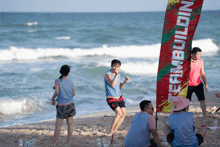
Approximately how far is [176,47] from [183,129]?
1.32m

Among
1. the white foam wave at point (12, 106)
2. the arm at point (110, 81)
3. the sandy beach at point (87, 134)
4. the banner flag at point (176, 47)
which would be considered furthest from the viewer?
the white foam wave at point (12, 106)

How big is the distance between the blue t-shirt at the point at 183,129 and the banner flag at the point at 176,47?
0.77 metres

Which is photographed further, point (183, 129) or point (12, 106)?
point (12, 106)

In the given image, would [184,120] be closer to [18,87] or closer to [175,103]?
[175,103]

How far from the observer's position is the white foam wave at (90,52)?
2020cm

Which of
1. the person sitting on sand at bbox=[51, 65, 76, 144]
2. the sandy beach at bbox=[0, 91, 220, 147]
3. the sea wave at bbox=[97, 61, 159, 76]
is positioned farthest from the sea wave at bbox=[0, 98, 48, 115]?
the sea wave at bbox=[97, 61, 159, 76]

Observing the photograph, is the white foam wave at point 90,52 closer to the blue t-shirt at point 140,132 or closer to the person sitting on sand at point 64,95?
the person sitting on sand at point 64,95

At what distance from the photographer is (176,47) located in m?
3.97

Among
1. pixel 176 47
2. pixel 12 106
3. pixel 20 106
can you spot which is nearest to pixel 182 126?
pixel 176 47

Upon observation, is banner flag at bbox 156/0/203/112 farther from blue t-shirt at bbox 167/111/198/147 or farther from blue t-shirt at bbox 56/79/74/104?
blue t-shirt at bbox 56/79/74/104

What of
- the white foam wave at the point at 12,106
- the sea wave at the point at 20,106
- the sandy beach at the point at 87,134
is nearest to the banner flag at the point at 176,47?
the sandy beach at the point at 87,134

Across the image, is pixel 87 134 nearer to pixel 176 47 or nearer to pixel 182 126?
pixel 182 126

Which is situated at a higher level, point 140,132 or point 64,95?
point 64,95

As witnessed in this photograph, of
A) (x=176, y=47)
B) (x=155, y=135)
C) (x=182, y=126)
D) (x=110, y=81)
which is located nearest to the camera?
(x=182, y=126)
